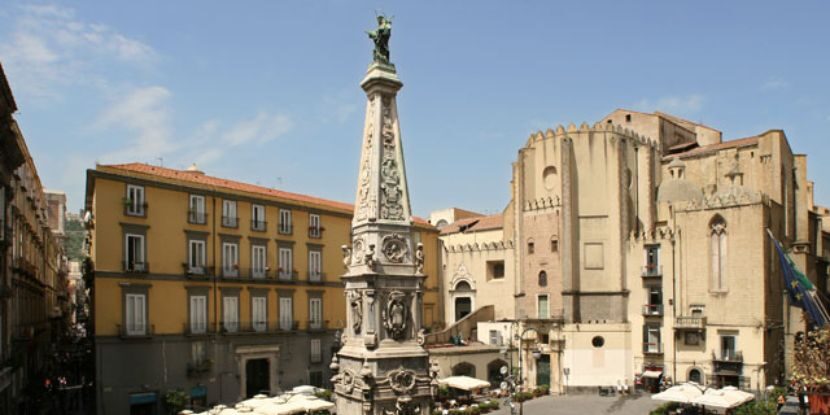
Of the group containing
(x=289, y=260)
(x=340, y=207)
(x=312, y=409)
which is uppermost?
(x=340, y=207)

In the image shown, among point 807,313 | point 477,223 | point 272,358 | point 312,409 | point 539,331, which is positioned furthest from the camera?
point 477,223

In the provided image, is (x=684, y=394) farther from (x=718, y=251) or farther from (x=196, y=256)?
(x=196, y=256)

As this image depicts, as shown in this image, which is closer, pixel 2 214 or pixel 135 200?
pixel 2 214

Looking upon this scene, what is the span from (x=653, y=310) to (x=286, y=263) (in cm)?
2036

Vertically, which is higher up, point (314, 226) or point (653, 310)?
point (314, 226)

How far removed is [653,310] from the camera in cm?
3862

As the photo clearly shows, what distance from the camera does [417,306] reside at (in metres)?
21.3

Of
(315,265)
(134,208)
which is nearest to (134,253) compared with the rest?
(134,208)

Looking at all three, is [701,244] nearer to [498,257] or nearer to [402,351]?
[498,257]

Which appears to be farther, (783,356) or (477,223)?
(477,223)

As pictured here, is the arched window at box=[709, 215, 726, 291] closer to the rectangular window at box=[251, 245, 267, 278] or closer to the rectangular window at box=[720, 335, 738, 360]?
the rectangular window at box=[720, 335, 738, 360]

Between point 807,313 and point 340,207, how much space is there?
2533 centimetres

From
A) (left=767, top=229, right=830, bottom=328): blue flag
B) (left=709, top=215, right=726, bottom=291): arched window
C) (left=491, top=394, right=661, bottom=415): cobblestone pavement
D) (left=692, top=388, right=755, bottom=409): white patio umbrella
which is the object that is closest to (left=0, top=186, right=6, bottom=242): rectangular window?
(left=491, top=394, right=661, bottom=415): cobblestone pavement

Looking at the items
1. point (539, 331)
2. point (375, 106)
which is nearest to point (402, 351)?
point (375, 106)
